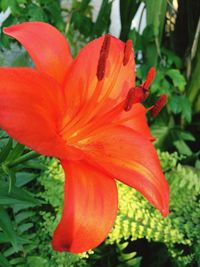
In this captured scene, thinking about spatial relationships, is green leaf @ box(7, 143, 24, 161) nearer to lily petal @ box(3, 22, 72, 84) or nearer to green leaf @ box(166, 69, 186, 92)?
lily petal @ box(3, 22, 72, 84)

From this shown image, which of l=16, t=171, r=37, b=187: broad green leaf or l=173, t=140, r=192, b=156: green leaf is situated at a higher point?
l=16, t=171, r=37, b=187: broad green leaf

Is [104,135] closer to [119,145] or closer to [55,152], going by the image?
[119,145]

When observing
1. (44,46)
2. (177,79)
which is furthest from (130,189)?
(44,46)

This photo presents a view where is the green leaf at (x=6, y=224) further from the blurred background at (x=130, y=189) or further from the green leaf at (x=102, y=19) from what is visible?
the green leaf at (x=102, y=19)

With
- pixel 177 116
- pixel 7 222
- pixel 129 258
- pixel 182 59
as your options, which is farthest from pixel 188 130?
pixel 7 222

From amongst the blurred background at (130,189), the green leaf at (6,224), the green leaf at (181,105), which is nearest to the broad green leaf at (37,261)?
the blurred background at (130,189)

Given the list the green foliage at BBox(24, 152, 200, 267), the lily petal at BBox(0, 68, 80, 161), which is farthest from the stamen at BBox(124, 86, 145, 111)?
the green foliage at BBox(24, 152, 200, 267)

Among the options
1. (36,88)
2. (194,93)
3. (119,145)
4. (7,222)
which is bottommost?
(194,93)
